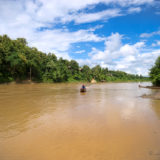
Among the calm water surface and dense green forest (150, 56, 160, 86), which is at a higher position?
dense green forest (150, 56, 160, 86)

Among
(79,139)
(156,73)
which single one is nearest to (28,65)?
(156,73)

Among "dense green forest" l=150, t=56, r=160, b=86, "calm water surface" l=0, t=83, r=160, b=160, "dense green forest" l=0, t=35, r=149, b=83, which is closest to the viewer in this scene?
"calm water surface" l=0, t=83, r=160, b=160

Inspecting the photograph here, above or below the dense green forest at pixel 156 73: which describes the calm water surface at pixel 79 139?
below

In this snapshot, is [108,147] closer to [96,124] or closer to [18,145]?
[96,124]

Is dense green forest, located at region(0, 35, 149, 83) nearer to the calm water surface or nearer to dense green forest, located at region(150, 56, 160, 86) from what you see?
the calm water surface

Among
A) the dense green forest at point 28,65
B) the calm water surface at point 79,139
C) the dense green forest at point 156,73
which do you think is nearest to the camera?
the calm water surface at point 79,139

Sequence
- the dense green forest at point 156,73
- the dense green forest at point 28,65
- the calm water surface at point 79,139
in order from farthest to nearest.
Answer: the dense green forest at point 28,65 → the dense green forest at point 156,73 → the calm water surface at point 79,139

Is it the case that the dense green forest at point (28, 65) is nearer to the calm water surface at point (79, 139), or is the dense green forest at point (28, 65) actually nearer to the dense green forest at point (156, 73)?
the calm water surface at point (79, 139)

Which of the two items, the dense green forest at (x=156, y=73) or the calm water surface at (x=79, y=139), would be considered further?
the dense green forest at (x=156, y=73)

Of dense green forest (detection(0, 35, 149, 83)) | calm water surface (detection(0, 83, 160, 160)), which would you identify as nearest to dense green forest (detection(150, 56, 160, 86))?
calm water surface (detection(0, 83, 160, 160))

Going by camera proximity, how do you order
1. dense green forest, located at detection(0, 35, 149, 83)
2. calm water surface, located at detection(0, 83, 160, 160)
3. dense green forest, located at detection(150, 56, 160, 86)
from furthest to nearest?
dense green forest, located at detection(0, 35, 149, 83) < dense green forest, located at detection(150, 56, 160, 86) < calm water surface, located at detection(0, 83, 160, 160)

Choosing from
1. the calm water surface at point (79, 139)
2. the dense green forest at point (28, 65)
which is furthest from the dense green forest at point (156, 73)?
the dense green forest at point (28, 65)

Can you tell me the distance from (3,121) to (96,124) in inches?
234

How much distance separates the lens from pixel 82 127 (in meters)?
7.09
